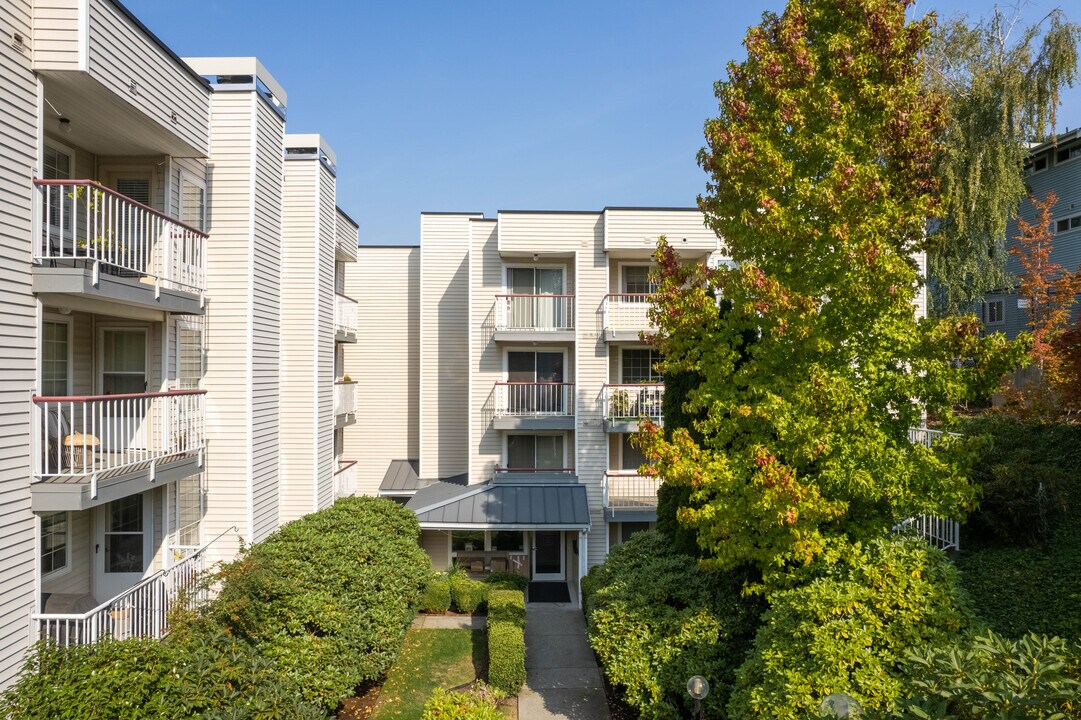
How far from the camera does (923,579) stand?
7.55 m

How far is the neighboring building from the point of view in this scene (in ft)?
80.0

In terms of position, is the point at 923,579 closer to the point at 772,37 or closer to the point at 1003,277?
the point at 772,37

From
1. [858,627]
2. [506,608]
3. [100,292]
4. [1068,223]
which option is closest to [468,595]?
[506,608]

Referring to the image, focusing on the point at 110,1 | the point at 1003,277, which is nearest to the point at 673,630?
the point at 110,1

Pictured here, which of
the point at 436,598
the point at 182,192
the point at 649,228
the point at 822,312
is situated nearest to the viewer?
the point at 822,312

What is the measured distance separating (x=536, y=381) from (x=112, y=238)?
1256 centimetres

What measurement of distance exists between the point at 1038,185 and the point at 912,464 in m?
26.7

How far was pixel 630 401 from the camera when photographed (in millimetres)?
18234

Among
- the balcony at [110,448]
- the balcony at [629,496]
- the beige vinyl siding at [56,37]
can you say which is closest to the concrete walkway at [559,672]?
the balcony at [629,496]

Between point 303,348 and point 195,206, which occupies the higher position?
point 195,206

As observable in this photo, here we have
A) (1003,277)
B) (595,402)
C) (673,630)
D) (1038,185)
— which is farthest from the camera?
(1038,185)

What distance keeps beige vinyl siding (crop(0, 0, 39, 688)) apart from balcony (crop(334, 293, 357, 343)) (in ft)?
33.3

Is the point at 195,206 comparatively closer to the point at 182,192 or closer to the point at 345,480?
the point at 182,192

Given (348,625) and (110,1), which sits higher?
(110,1)
